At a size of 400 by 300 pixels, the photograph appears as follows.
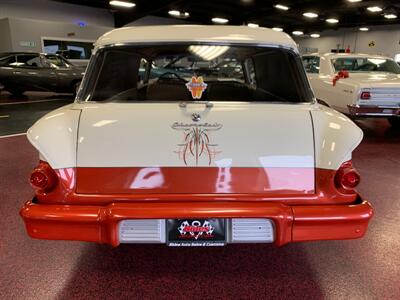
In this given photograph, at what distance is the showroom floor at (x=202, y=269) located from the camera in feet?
7.07

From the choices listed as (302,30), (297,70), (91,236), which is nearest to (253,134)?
(297,70)

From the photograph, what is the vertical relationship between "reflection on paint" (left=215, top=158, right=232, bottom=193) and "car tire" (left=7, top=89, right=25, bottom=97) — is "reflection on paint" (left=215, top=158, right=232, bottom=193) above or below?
above

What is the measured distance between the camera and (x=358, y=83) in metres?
5.82

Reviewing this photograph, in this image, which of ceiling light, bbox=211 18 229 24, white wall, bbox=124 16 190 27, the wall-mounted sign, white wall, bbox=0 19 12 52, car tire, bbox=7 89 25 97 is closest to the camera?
car tire, bbox=7 89 25 97

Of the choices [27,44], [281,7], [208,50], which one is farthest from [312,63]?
[27,44]

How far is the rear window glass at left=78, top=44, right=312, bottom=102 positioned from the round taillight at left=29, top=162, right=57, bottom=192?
0.64 metres

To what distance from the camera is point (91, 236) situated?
73.1 inches

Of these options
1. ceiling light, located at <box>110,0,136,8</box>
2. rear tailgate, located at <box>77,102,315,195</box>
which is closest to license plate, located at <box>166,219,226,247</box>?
rear tailgate, located at <box>77,102,315,195</box>

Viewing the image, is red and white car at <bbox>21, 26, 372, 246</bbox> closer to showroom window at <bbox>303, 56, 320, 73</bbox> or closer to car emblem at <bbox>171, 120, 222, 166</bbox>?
car emblem at <bbox>171, 120, 222, 166</bbox>

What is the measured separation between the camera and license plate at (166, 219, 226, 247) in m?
1.88

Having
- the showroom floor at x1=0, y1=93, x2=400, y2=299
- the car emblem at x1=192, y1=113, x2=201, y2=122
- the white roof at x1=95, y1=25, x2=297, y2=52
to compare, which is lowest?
the showroom floor at x1=0, y1=93, x2=400, y2=299

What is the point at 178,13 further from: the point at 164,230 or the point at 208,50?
the point at 164,230

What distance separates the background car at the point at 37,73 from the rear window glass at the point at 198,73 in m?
8.00

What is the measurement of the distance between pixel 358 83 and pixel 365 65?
1.90 metres
